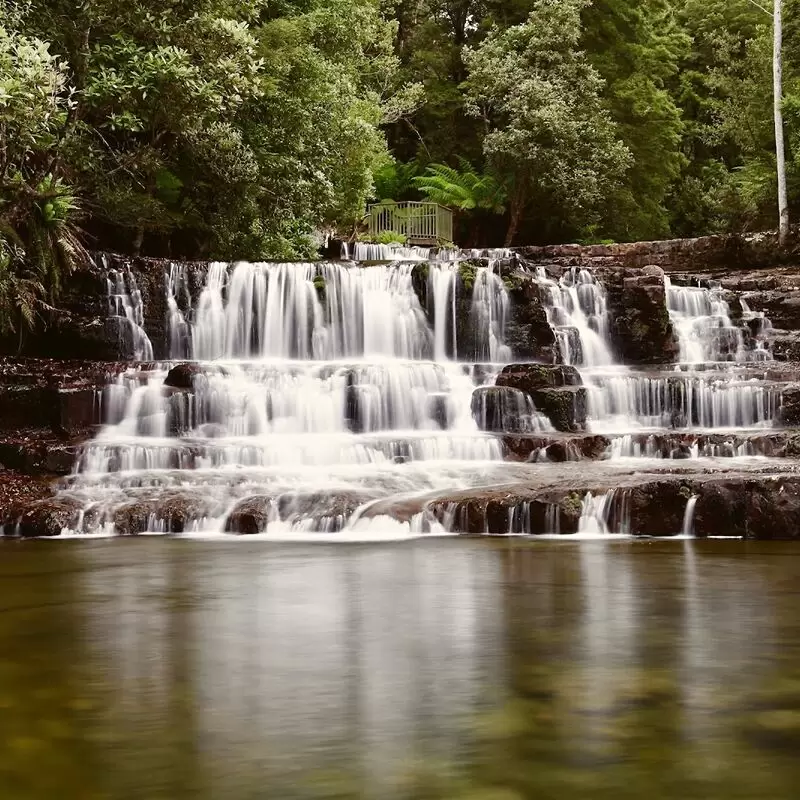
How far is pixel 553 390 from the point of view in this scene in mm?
18609

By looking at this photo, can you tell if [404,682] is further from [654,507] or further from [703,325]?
[703,325]

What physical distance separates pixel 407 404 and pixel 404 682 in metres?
13.7

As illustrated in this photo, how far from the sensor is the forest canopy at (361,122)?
18.6 metres

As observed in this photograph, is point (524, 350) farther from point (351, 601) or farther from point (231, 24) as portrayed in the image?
point (351, 601)

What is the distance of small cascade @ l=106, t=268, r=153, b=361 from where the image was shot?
21297 millimetres

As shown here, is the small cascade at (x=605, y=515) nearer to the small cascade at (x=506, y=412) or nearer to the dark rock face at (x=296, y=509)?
the dark rock face at (x=296, y=509)

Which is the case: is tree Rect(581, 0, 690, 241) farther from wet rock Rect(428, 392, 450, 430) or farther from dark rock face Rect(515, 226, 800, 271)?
wet rock Rect(428, 392, 450, 430)

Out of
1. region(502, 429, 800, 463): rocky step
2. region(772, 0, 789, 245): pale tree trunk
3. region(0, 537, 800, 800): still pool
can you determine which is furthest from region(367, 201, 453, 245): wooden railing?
region(0, 537, 800, 800): still pool

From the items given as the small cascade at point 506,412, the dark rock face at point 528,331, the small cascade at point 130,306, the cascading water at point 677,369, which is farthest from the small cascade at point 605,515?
the small cascade at point 130,306

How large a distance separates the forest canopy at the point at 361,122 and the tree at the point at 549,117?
8 cm

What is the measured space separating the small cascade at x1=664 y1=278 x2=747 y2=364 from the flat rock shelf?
47 mm

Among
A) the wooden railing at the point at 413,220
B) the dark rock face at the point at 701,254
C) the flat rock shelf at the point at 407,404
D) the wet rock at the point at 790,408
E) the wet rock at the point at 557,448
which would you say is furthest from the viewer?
the wooden railing at the point at 413,220

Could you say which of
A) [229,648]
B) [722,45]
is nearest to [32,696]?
[229,648]

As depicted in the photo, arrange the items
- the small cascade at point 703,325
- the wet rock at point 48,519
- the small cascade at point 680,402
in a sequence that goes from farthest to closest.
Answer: the small cascade at point 703,325, the small cascade at point 680,402, the wet rock at point 48,519
